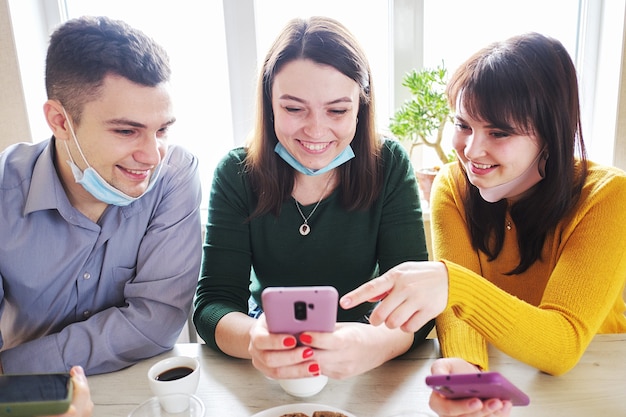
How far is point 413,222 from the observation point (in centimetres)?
130

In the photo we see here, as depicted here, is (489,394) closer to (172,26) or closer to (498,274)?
(498,274)

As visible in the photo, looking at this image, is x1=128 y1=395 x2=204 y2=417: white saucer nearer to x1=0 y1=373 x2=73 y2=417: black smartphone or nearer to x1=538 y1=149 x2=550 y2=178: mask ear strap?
x1=0 y1=373 x2=73 y2=417: black smartphone

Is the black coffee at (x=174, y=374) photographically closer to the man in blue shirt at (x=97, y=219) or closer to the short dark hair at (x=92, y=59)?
the man in blue shirt at (x=97, y=219)

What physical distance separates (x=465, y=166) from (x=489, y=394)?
26.1 inches

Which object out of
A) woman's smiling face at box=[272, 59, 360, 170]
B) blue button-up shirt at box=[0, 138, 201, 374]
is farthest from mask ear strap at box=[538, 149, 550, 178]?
blue button-up shirt at box=[0, 138, 201, 374]

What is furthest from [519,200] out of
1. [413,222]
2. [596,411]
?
[596,411]

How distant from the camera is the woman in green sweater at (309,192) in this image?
1.18m

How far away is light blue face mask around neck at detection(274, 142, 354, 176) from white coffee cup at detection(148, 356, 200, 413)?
0.56 meters

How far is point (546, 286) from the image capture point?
1.14m

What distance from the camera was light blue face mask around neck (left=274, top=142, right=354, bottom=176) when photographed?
129 centimetres

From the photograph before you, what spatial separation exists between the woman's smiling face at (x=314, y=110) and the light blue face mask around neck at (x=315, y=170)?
0.7 inches

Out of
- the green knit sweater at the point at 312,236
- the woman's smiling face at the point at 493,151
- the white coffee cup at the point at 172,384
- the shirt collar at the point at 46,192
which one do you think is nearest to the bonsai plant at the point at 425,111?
the green knit sweater at the point at 312,236

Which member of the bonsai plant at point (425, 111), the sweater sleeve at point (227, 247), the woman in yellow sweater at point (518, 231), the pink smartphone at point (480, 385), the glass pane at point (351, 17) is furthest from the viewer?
the glass pane at point (351, 17)

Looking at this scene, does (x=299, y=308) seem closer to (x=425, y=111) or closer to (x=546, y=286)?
(x=546, y=286)
